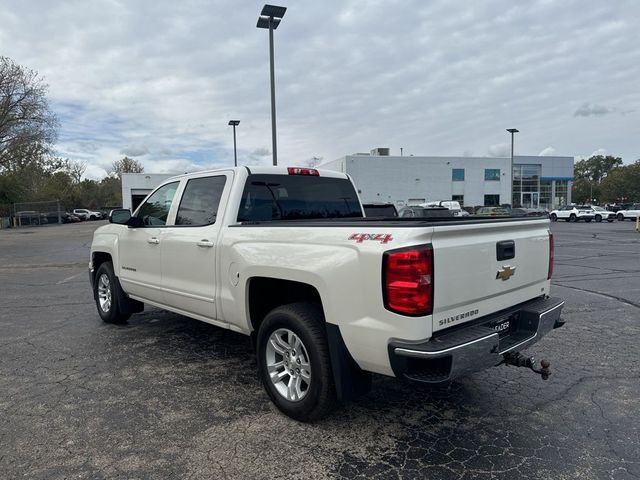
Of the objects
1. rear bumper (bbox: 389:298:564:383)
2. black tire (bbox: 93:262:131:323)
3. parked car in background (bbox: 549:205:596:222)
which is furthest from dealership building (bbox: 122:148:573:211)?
rear bumper (bbox: 389:298:564:383)

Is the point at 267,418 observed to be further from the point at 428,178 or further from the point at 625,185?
the point at 625,185

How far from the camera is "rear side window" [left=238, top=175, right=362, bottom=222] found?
178 inches

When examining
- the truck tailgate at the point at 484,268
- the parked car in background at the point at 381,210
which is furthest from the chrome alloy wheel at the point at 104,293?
the truck tailgate at the point at 484,268

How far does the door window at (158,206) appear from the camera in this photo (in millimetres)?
5234

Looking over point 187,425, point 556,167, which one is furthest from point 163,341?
point 556,167

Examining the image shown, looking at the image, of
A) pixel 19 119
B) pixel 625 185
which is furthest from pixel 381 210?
pixel 625 185

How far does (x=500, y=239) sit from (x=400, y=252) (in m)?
1.07

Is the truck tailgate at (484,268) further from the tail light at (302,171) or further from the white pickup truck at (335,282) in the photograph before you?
the tail light at (302,171)

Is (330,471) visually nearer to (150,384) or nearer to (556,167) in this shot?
(150,384)

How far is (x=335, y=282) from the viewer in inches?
124

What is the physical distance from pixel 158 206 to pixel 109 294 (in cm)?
181

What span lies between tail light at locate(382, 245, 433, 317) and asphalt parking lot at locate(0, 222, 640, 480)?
1043 mm

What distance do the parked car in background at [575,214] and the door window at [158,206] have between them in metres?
45.5

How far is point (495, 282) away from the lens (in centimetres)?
340
